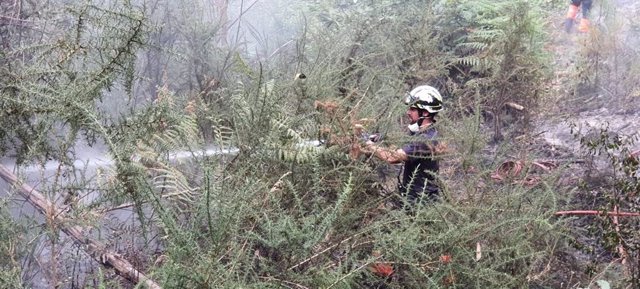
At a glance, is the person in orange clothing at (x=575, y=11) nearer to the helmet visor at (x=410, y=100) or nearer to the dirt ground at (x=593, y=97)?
the dirt ground at (x=593, y=97)

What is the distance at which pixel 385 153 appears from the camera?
4.16m

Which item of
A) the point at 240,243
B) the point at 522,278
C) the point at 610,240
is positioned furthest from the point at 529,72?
the point at 240,243

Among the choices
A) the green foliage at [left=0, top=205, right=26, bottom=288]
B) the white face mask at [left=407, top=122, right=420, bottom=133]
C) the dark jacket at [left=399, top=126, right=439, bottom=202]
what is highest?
the green foliage at [left=0, top=205, right=26, bottom=288]

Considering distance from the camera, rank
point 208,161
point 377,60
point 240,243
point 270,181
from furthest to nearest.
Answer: point 377,60
point 270,181
point 208,161
point 240,243

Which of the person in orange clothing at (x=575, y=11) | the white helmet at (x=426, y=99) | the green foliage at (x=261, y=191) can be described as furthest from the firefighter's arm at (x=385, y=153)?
the person in orange clothing at (x=575, y=11)

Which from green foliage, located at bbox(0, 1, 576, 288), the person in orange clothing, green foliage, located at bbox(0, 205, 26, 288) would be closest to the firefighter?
green foliage, located at bbox(0, 1, 576, 288)

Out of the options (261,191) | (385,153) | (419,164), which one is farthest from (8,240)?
(419,164)

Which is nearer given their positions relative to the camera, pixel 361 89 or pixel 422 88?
pixel 422 88

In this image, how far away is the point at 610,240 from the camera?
158 inches

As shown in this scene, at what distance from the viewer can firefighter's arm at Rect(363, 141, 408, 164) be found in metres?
4.06

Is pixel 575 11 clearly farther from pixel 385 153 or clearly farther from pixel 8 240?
pixel 8 240

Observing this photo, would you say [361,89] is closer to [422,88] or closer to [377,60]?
[422,88]

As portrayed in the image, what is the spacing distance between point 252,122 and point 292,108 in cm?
90

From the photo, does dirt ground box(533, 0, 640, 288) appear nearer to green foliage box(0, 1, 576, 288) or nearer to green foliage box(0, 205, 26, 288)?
green foliage box(0, 1, 576, 288)
